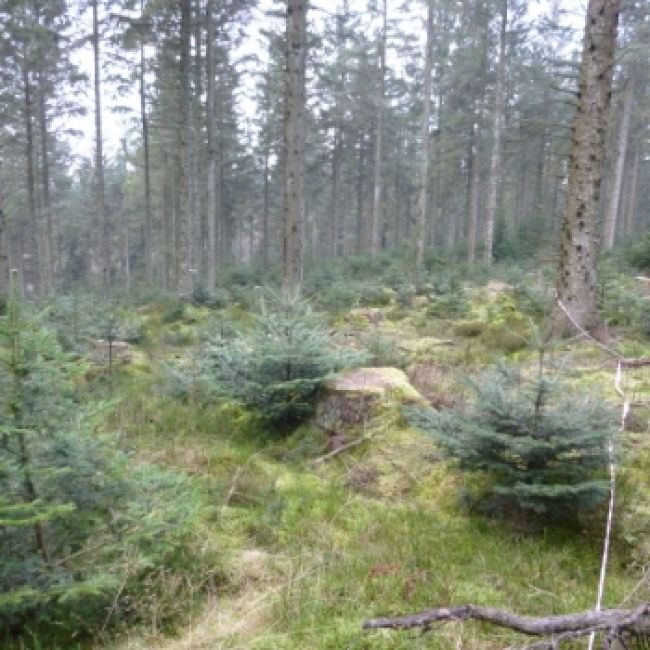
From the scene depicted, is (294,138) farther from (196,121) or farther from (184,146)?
(196,121)

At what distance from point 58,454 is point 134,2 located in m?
18.4

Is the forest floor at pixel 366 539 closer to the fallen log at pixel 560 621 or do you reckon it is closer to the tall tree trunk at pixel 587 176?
the fallen log at pixel 560 621

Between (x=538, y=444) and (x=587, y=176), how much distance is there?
17.0 ft

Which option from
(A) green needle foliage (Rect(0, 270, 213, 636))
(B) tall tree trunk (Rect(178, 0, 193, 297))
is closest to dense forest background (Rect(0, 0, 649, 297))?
(B) tall tree trunk (Rect(178, 0, 193, 297))

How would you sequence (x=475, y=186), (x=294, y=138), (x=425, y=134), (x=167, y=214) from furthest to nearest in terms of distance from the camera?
1. (x=167, y=214)
2. (x=475, y=186)
3. (x=425, y=134)
4. (x=294, y=138)

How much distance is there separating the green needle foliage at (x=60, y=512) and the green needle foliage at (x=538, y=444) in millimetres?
2117

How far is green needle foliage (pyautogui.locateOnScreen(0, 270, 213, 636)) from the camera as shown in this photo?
248 cm

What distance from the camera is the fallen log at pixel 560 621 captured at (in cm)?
169

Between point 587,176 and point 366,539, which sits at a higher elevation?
point 587,176

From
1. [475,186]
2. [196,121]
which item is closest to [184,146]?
[196,121]

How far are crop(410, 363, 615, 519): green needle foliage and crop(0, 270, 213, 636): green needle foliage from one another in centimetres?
212

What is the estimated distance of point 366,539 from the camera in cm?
351

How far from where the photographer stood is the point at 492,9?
1989 cm

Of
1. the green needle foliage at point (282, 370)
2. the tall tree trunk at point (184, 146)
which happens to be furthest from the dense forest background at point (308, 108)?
the green needle foliage at point (282, 370)
